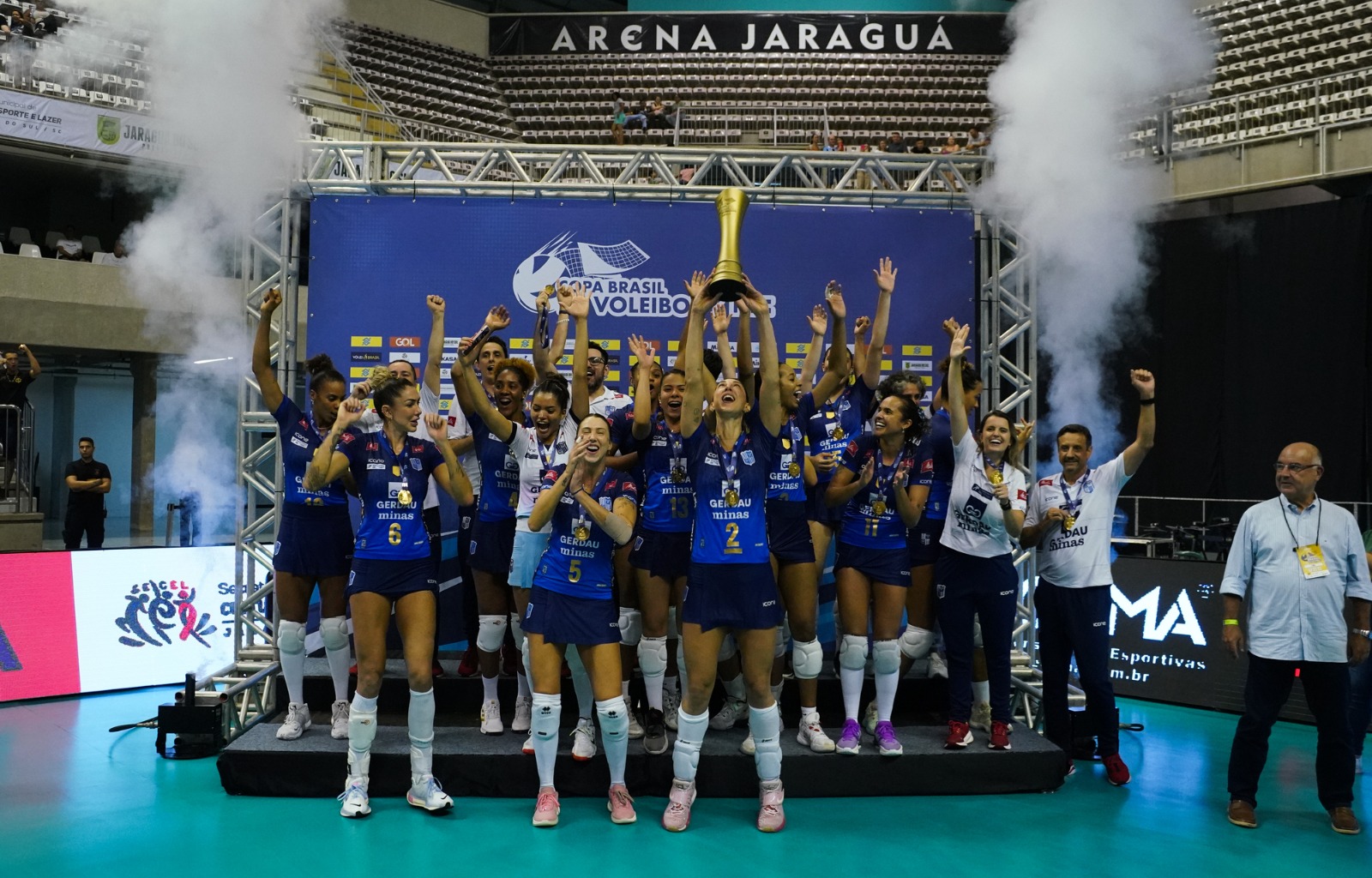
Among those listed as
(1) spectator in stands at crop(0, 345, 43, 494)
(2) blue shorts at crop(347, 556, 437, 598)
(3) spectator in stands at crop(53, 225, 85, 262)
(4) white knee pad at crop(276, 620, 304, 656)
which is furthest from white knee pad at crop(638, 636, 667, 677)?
(3) spectator in stands at crop(53, 225, 85, 262)

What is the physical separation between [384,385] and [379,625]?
3.56ft

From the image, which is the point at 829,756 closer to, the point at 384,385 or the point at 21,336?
the point at 384,385

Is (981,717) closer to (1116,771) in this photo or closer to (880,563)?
(1116,771)

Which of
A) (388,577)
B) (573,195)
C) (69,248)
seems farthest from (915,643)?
(69,248)

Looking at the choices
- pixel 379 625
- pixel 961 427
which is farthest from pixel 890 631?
pixel 379 625

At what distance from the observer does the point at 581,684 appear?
16.6 feet

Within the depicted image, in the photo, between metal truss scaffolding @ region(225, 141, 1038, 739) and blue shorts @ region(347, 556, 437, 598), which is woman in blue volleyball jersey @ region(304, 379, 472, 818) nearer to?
blue shorts @ region(347, 556, 437, 598)

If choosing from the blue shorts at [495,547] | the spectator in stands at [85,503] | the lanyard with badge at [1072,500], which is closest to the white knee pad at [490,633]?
the blue shorts at [495,547]

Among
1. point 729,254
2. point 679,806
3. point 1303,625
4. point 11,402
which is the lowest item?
point 679,806

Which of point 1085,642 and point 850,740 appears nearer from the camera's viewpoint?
Answer: point 850,740

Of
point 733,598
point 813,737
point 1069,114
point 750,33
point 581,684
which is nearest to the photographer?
point 733,598

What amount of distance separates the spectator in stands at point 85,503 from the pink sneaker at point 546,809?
7.94m

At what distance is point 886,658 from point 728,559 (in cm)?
134

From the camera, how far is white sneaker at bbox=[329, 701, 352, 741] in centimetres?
539
